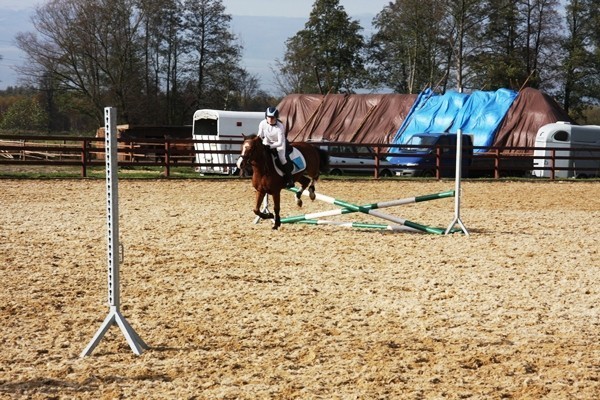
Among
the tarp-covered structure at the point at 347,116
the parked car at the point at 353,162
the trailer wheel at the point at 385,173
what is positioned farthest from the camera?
the tarp-covered structure at the point at 347,116

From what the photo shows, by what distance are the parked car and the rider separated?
1286 cm

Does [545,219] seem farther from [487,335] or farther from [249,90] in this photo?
[249,90]

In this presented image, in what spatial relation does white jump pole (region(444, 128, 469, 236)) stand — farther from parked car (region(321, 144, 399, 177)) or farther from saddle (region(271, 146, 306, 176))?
parked car (region(321, 144, 399, 177))

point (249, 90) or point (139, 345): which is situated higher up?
point (249, 90)

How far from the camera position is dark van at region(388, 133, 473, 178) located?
25422mm

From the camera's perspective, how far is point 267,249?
34.0 ft

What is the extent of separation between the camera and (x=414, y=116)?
31.8 meters

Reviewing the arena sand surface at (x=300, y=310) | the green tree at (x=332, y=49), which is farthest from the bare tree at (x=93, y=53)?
the arena sand surface at (x=300, y=310)

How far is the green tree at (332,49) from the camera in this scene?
156ft

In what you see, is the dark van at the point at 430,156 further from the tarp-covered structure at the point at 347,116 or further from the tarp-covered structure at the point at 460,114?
the tarp-covered structure at the point at 347,116

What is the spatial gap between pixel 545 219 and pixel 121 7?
33032 mm

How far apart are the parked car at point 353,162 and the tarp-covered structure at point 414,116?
13.7ft

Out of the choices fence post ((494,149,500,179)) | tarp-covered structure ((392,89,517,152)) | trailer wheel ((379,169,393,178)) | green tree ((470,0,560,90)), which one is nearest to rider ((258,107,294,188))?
trailer wheel ((379,169,393,178))

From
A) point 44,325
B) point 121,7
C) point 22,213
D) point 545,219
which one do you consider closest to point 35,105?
point 121,7
